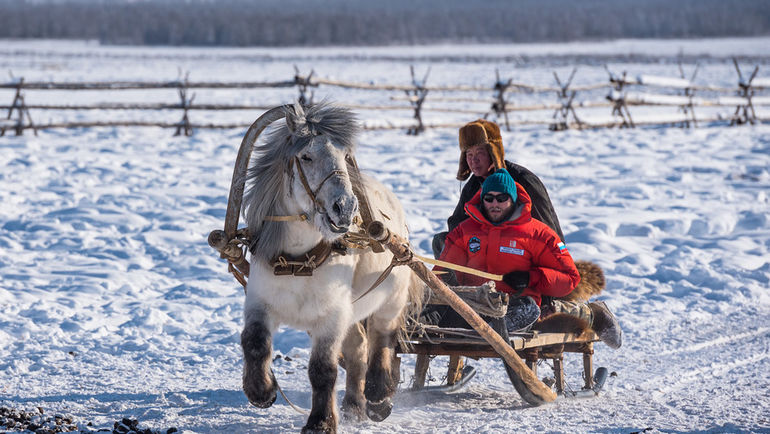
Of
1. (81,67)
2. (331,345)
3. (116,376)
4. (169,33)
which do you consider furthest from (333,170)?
(169,33)

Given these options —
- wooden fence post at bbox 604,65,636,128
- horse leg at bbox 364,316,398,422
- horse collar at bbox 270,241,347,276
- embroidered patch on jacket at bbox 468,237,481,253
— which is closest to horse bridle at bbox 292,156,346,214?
horse collar at bbox 270,241,347,276

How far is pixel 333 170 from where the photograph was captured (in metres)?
2.96

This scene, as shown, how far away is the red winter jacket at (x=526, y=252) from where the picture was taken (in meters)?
3.98

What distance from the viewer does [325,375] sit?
10.7ft

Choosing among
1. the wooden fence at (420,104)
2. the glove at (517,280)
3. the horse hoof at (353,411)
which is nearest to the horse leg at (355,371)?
the horse hoof at (353,411)

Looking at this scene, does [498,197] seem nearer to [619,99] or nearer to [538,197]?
[538,197]

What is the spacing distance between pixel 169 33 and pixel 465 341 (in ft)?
265

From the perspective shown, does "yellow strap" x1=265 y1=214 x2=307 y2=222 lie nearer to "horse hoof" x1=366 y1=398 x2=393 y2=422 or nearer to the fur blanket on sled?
"horse hoof" x1=366 y1=398 x2=393 y2=422

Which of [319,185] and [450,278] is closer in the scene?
[319,185]

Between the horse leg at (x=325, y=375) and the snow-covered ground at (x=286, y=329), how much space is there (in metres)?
0.38

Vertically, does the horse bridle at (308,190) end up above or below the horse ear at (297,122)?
below

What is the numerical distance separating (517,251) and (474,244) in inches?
9.4

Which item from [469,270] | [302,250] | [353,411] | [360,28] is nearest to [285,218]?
[302,250]

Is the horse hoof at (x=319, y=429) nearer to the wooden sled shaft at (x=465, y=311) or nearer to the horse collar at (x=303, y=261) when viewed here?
the horse collar at (x=303, y=261)
